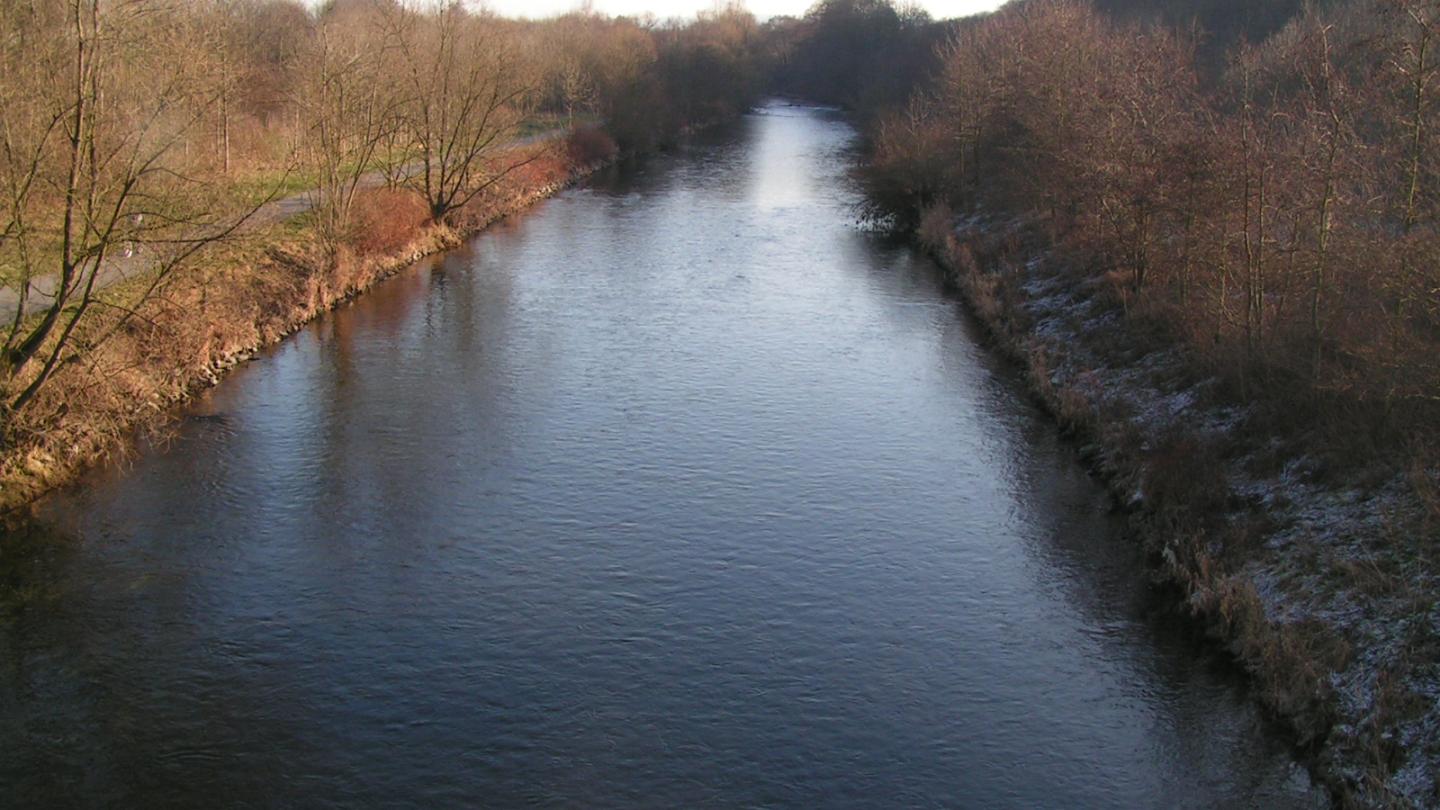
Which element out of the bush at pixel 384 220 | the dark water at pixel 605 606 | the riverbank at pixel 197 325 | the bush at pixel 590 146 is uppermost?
the bush at pixel 590 146

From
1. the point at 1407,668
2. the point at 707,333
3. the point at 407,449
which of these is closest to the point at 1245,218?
the point at 1407,668

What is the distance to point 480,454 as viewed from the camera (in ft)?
68.6

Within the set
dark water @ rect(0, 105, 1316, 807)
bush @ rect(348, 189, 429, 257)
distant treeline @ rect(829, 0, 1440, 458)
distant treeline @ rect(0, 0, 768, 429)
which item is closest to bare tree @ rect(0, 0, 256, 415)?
distant treeline @ rect(0, 0, 768, 429)

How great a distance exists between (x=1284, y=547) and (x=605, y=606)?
9102mm

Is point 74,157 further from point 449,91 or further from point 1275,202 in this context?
point 449,91

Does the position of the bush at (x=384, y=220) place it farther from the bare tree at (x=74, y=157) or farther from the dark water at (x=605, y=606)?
the bare tree at (x=74, y=157)

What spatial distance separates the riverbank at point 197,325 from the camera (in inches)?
752

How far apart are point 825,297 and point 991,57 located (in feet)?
54.1

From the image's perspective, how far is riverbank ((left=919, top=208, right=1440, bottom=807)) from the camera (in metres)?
12.2

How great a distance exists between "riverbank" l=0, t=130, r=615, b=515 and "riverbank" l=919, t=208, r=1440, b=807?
16.5m

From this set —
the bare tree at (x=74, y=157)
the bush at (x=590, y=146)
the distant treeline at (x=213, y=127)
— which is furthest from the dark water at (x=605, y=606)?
the bush at (x=590, y=146)

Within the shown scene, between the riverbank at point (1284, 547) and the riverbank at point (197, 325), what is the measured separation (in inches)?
649

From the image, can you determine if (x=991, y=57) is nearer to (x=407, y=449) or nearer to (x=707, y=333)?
(x=707, y=333)

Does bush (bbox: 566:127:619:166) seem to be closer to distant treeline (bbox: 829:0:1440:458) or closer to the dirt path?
the dirt path
